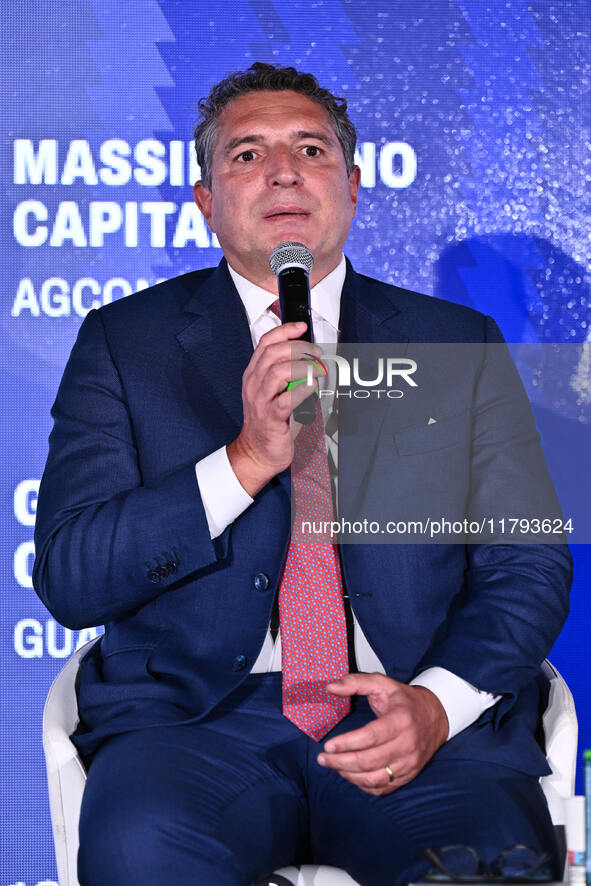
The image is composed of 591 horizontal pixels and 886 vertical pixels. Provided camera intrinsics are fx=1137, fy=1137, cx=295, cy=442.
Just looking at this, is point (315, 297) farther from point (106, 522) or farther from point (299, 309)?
point (106, 522)

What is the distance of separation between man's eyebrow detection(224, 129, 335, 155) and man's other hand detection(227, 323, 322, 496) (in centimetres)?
62

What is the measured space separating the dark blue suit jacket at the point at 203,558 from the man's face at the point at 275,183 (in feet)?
0.38

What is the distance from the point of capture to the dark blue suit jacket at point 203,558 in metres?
1.88

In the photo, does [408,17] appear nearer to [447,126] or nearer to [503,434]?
[447,126]

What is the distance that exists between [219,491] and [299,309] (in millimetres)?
357

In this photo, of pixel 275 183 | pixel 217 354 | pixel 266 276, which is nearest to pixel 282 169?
pixel 275 183

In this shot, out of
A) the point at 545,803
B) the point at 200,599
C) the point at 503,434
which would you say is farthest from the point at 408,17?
the point at 545,803

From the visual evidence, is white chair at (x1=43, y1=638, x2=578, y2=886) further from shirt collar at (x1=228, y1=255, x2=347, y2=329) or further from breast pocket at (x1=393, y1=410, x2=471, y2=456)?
shirt collar at (x1=228, y1=255, x2=347, y2=329)

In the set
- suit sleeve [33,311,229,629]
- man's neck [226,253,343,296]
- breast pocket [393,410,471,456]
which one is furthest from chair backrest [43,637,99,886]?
man's neck [226,253,343,296]

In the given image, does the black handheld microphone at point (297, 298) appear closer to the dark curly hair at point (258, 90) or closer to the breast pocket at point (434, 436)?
the breast pocket at point (434, 436)

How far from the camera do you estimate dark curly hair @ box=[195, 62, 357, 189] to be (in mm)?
2258

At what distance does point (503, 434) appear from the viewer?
2105 mm

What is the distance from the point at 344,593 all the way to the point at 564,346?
1.15 m

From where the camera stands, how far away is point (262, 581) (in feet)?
6.40
